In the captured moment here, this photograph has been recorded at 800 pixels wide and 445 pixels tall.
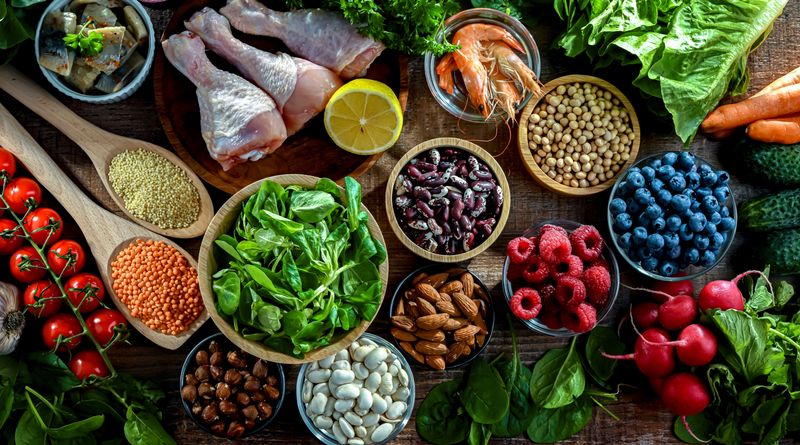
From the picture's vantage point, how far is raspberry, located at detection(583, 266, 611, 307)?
201cm

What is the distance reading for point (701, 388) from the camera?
205 centimetres

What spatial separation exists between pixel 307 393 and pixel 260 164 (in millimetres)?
654

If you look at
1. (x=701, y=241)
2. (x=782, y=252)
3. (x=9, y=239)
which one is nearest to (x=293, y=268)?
(x=9, y=239)

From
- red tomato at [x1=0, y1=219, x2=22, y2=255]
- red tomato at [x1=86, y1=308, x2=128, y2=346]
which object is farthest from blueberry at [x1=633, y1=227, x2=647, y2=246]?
red tomato at [x1=0, y1=219, x2=22, y2=255]

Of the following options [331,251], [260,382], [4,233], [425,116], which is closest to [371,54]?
[425,116]

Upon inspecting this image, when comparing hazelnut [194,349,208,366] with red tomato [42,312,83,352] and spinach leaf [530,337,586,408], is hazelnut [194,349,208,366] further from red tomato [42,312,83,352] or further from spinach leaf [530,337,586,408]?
spinach leaf [530,337,586,408]

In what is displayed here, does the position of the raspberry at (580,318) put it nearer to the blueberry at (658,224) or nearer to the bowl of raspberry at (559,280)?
the bowl of raspberry at (559,280)

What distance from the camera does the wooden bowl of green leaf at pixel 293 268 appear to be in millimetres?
1738

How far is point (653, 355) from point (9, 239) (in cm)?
182

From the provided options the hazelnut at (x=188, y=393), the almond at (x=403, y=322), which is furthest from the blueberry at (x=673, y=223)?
the hazelnut at (x=188, y=393)

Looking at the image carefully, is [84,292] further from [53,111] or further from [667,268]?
[667,268]

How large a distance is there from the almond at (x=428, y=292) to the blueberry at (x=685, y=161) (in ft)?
2.56

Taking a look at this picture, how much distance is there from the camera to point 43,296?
202cm

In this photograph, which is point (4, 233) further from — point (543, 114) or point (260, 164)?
point (543, 114)
